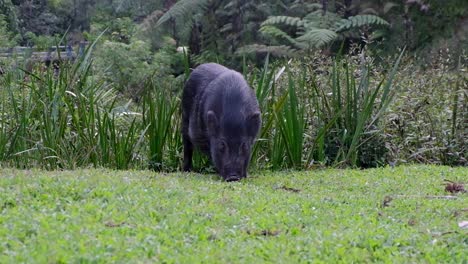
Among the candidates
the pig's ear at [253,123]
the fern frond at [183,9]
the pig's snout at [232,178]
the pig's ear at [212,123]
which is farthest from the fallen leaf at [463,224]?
the fern frond at [183,9]

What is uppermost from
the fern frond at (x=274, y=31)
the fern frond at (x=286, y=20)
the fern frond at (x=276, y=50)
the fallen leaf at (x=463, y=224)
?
the fallen leaf at (x=463, y=224)

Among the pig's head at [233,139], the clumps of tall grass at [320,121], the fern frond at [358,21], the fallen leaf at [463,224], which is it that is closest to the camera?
the fallen leaf at [463,224]

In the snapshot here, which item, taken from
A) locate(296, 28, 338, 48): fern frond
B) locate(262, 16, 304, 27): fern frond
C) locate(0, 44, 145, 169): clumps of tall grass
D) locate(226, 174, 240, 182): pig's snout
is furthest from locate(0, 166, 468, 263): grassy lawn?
locate(262, 16, 304, 27): fern frond

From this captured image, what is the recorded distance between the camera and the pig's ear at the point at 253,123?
295 inches

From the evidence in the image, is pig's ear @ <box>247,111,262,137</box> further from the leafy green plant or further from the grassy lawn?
the leafy green plant

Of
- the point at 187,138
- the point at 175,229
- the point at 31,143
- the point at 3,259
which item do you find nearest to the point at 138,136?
the point at 187,138

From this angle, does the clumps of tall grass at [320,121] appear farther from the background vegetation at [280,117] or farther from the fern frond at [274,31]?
the fern frond at [274,31]

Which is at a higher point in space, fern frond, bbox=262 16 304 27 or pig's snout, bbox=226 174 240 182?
fern frond, bbox=262 16 304 27

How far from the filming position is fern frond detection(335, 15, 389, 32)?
64.5ft

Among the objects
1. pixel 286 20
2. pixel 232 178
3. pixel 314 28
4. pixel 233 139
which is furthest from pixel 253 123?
pixel 286 20

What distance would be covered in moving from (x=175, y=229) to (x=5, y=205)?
1.09 m

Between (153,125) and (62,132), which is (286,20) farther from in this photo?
(62,132)

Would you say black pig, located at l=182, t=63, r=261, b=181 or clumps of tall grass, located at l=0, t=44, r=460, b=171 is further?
clumps of tall grass, located at l=0, t=44, r=460, b=171

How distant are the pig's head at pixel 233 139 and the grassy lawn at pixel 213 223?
827mm
